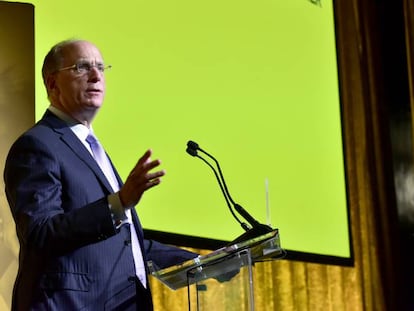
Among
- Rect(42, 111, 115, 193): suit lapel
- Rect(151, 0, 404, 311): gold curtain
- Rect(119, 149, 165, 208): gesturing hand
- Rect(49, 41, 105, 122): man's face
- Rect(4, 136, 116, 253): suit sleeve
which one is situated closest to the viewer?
Rect(119, 149, 165, 208): gesturing hand

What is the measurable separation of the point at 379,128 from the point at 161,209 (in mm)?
1462

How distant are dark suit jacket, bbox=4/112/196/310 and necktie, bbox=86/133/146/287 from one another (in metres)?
0.07

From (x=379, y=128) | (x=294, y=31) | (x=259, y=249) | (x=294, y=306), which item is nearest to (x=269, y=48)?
(x=294, y=31)

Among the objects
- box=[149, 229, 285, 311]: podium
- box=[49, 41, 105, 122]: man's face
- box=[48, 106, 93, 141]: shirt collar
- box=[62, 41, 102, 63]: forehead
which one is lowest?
box=[149, 229, 285, 311]: podium

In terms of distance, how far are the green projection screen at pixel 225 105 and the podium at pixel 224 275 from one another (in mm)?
1069

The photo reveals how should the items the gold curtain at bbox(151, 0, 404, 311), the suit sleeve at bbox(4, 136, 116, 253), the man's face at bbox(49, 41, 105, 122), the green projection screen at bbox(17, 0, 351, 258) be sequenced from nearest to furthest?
1. the suit sleeve at bbox(4, 136, 116, 253)
2. the man's face at bbox(49, 41, 105, 122)
3. the green projection screen at bbox(17, 0, 351, 258)
4. the gold curtain at bbox(151, 0, 404, 311)

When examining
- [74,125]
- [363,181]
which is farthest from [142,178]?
[363,181]

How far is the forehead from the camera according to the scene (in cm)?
237

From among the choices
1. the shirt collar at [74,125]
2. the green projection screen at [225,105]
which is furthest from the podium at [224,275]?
the green projection screen at [225,105]

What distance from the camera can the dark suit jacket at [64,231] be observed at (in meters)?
2.00

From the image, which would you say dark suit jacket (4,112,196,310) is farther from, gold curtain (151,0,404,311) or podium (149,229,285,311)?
gold curtain (151,0,404,311)

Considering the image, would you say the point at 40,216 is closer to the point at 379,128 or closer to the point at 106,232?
the point at 106,232

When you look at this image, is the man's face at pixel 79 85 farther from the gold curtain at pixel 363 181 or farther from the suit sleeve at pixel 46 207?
the gold curtain at pixel 363 181

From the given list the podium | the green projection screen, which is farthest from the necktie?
the green projection screen
